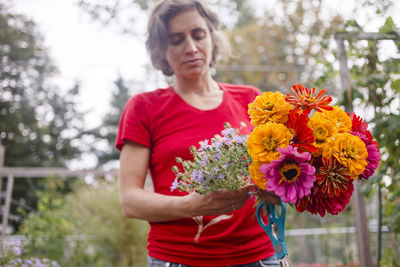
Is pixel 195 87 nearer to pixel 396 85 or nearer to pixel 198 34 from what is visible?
pixel 198 34

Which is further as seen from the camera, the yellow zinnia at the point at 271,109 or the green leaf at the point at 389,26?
the green leaf at the point at 389,26

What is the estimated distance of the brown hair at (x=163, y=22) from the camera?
1.48 metres

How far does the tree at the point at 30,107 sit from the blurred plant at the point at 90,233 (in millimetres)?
5362

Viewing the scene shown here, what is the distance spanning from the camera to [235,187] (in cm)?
97

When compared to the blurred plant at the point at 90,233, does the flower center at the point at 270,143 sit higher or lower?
higher

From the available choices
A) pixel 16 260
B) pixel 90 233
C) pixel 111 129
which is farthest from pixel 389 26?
pixel 111 129

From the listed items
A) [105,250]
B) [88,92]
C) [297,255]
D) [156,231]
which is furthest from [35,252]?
[88,92]

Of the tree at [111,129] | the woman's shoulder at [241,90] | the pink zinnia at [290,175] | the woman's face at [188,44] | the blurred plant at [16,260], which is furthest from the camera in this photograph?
the tree at [111,129]

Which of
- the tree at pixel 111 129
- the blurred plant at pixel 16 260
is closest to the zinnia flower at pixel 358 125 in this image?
the blurred plant at pixel 16 260

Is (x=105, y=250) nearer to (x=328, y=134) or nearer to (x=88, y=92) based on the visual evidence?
(x=328, y=134)

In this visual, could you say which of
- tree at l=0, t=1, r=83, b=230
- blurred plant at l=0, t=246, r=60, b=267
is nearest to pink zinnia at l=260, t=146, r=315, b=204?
blurred plant at l=0, t=246, r=60, b=267

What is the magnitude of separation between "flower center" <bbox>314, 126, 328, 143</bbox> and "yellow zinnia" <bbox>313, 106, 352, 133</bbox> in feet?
0.11

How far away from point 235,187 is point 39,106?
13.4 metres

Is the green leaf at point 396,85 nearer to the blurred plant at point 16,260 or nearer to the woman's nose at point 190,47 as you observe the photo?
the woman's nose at point 190,47
